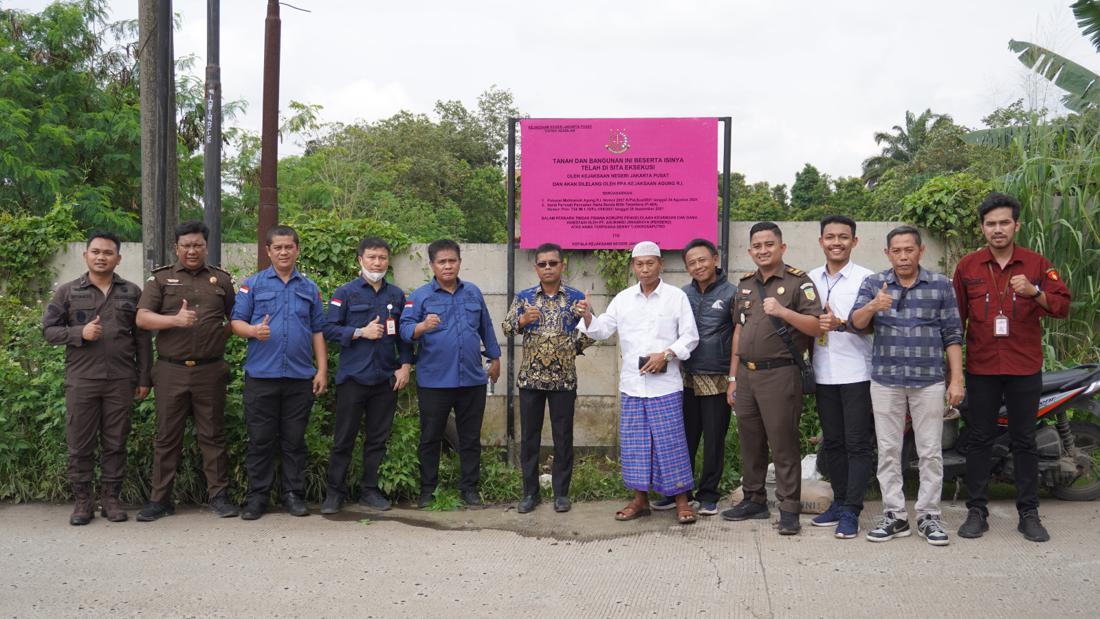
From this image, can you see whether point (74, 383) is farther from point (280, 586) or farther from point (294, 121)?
point (294, 121)

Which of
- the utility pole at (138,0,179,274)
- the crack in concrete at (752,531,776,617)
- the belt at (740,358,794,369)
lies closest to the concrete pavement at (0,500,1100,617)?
the crack in concrete at (752,531,776,617)

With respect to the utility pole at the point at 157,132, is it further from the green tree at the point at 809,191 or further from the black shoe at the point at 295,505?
the green tree at the point at 809,191

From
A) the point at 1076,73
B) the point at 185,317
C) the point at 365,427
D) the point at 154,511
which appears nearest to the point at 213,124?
the point at 185,317

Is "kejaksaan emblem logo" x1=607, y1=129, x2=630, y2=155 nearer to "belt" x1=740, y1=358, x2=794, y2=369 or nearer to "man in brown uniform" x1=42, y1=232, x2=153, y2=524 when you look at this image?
"belt" x1=740, y1=358, x2=794, y2=369

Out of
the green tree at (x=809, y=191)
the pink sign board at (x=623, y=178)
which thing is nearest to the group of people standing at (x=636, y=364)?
the pink sign board at (x=623, y=178)

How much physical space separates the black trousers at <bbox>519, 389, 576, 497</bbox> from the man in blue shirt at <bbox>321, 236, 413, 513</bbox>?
0.84m

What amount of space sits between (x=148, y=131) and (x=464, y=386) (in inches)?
147

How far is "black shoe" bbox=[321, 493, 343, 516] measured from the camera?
532 centimetres

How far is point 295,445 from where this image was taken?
17.5 ft

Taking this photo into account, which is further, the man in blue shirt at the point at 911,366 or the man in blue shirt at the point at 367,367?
the man in blue shirt at the point at 367,367

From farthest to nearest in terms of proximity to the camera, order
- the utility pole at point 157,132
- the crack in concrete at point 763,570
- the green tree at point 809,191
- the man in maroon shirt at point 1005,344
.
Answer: the green tree at point 809,191, the utility pole at point 157,132, the man in maroon shirt at point 1005,344, the crack in concrete at point 763,570

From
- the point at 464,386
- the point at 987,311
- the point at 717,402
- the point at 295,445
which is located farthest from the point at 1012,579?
the point at 295,445

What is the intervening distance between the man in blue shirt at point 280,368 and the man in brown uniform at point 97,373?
2.32 ft

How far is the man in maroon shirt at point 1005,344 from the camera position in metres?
4.51
